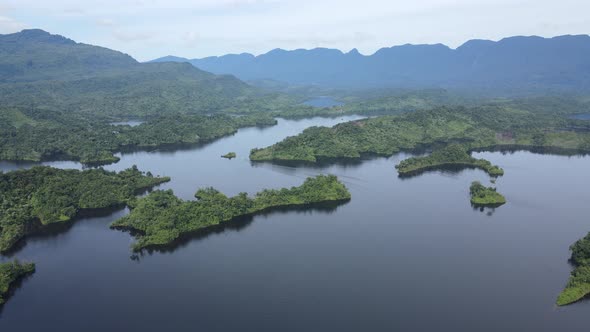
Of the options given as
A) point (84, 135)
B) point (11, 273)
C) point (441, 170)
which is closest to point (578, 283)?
point (441, 170)

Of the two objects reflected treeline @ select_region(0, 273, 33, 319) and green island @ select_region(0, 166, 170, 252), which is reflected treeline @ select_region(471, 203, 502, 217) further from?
reflected treeline @ select_region(0, 273, 33, 319)

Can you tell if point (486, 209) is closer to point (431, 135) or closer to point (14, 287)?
point (431, 135)

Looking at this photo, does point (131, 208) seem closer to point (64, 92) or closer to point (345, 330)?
point (345, 330)

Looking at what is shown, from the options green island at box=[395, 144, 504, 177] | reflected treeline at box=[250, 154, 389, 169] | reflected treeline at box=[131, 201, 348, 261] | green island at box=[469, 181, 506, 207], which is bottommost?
reflected treeline at box=[131, 201, 348, 261]

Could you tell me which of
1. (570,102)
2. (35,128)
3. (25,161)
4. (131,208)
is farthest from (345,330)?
(570,102)

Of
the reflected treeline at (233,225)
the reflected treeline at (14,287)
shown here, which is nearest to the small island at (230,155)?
the reflected treeline at (233,225)

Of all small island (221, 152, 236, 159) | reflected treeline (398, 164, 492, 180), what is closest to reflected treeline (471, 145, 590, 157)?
reflected treeline (398, 164, 492, 180)
